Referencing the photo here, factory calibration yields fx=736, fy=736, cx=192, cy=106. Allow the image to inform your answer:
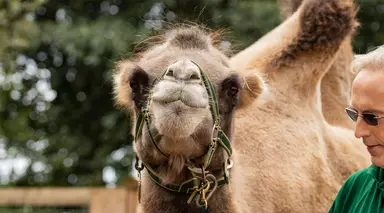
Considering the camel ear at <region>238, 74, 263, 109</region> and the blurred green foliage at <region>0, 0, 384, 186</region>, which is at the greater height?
the camel ear at <region>238, 74, 263, 109</region>

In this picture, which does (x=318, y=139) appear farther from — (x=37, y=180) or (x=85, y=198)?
(x=37, y=180)

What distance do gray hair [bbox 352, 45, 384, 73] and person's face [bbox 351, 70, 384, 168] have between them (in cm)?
3

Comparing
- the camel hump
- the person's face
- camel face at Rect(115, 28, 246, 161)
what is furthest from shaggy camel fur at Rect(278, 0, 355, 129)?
the person's face

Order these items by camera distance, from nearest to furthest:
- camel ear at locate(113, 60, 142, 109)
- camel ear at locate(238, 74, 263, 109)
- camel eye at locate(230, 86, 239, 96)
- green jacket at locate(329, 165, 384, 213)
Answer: green jacket at locate(329, 165, 384, 213) → camel eye at locate(230, 86, 239, 96) → camel ear at locate(113, 60, 142, 109) → camel ear at locate(238, 74, 263, 109)

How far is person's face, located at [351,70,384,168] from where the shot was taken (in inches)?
126

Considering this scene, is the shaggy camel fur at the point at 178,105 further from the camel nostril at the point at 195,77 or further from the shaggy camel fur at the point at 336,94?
the shaggy camel fur at the point at 336,94

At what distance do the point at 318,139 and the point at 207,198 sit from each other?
1.70 m

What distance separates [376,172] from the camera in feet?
11.5

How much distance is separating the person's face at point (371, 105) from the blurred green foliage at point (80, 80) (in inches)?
205

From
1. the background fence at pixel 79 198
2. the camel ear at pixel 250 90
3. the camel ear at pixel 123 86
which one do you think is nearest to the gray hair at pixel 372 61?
the camel ear at pixel 250 90

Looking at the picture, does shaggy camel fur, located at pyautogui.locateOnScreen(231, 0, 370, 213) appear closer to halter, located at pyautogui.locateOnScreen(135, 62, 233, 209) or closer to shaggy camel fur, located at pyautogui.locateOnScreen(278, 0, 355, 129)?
shaggy camel fur, located at pyautogui.locateOnScreen(278, 0, 355, 129)

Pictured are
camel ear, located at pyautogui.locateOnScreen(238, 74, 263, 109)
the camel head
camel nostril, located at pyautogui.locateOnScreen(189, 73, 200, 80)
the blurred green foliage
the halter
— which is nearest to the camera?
the camel head

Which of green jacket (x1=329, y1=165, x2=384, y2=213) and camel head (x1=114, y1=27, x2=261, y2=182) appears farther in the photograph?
camel head (x1=114, y1=27, x2=261, y2=182)

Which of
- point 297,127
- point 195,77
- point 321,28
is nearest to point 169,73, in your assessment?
point 195,77
